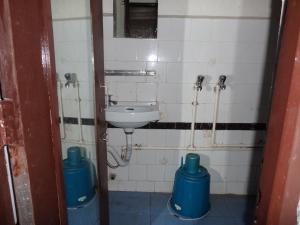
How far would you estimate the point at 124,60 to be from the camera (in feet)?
6.92

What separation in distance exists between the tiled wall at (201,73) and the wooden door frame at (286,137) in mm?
1540

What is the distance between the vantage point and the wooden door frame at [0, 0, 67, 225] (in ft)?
1.53

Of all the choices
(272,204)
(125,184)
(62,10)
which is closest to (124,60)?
(62,10)

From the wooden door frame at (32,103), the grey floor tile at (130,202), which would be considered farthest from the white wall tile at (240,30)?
the wooden door frame at (32,103)

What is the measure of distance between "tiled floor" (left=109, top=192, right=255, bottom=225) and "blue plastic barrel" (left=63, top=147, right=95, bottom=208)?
0.40 metres

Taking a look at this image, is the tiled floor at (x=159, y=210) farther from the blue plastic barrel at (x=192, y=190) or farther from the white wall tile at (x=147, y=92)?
the white wall tile at (x=147, y=92)

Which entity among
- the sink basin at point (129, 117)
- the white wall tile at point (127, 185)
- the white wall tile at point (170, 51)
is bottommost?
the white wall tile at point (127, 185)

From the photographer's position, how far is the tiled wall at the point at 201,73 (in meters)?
2.03

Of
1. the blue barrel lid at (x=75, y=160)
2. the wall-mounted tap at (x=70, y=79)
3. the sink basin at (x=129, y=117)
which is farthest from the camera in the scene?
the sink basin at (x=129, y=117)

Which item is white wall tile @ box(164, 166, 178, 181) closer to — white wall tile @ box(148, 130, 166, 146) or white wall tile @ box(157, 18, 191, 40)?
white wall tile @ box(148, 130, 166, 146)

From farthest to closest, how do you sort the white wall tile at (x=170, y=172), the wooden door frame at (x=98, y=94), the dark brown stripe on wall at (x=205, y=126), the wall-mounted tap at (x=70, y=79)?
the white wall tile at (x=170, y=172) < the dark brown stripe on wall at (x=205, y=126) < the wall-mounted tap at (x=70, y=79) < the wooden door frame at (x=98, y=94)

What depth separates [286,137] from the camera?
558 mm

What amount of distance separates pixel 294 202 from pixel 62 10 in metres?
1.49

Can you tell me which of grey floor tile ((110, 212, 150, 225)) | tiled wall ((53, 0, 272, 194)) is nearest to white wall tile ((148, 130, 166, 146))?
tiled wall ((53, 0, 272, 194))
